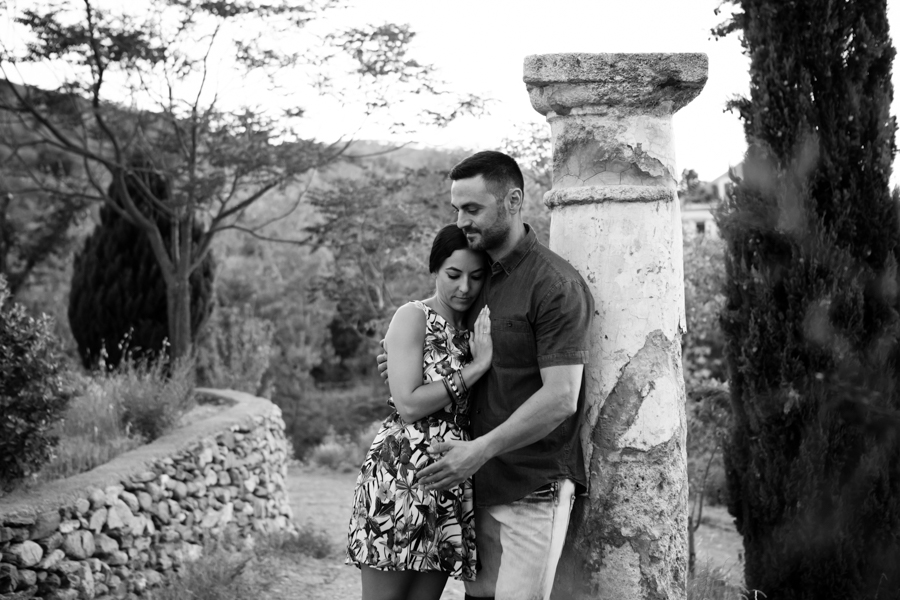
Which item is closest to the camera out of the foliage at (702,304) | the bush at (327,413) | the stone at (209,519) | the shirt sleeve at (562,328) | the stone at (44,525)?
the shirt sleeve at (562,328)

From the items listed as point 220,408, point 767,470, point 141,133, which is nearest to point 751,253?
point 767,470

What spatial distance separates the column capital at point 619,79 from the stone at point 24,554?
376 cm

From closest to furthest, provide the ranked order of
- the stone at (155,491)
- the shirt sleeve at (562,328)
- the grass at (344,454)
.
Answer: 1. the shirt sleeve at (562,328)
2. the stone at (155,491)
3. the grass at (344,454)

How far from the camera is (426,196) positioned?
1179cm

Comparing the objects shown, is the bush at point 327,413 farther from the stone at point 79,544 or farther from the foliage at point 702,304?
the stone at point 79,544

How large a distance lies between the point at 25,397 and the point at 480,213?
11.5 ft

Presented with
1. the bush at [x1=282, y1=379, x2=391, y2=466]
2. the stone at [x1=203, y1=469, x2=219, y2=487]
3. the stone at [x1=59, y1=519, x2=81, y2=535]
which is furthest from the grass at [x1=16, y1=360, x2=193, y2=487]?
the bush at [x1=282, y1=379, x2=391, y2=466]

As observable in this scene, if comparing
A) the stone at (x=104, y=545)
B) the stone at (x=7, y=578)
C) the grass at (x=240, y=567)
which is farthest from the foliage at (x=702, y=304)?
the stone at (x=7, y=578)

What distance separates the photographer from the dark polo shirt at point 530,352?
2617mm

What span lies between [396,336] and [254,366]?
36.3 ft

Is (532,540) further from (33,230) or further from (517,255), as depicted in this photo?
(33,230)

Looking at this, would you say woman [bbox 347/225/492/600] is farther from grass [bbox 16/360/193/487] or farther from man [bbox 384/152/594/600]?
grass [bbox 16/360/193/487]

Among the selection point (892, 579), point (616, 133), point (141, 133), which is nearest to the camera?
point (616, 133)

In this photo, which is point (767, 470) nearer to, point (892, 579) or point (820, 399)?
point (820, 399)
